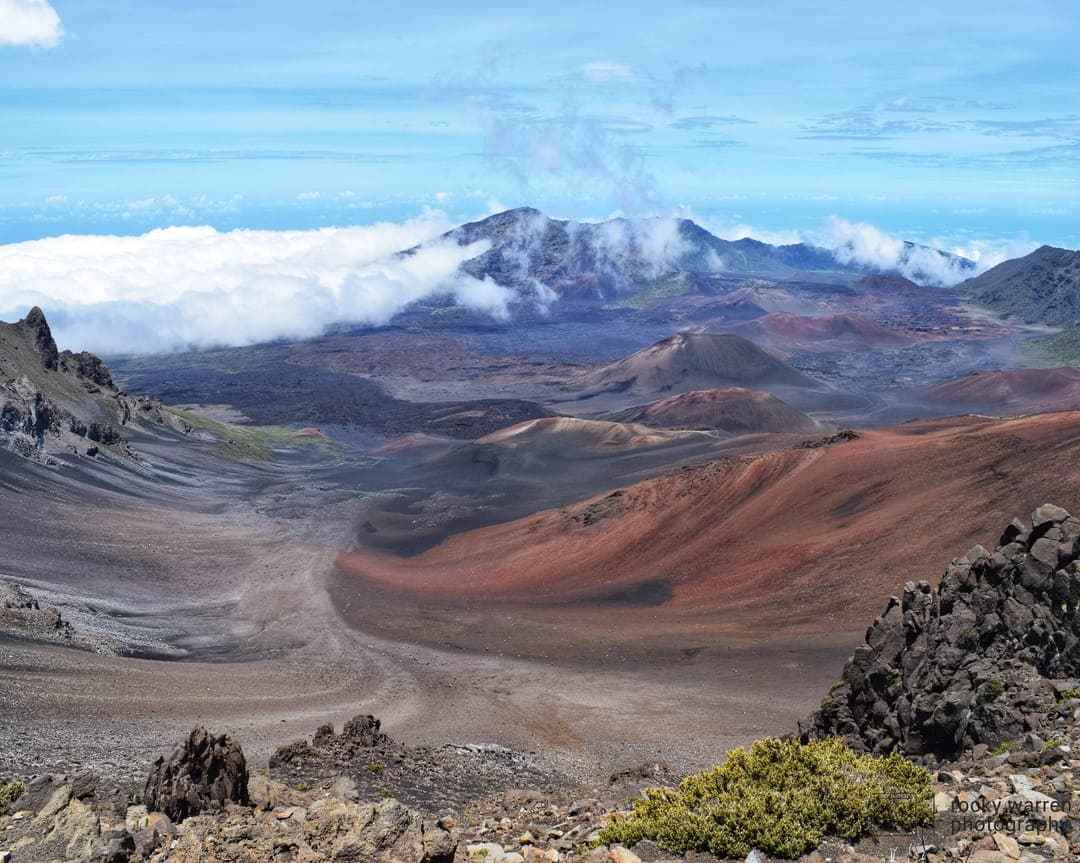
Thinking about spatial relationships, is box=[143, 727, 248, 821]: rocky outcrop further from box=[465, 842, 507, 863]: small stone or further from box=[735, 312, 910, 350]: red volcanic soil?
box=[735, 312, 910, 350]: red volcanic soil

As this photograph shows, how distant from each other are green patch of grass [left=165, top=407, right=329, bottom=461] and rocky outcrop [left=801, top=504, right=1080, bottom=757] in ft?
251

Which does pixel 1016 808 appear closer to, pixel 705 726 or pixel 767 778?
pixel 767 778

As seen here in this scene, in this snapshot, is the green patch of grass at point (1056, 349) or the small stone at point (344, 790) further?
the green patch of grass at point (1056, 349)

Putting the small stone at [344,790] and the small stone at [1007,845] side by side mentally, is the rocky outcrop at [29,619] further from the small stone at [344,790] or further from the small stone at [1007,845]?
the small stone at [1007,845]

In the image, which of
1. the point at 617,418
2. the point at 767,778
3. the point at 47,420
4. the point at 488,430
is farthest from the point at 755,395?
the point at 767,778

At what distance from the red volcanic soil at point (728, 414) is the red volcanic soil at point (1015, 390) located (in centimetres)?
2537

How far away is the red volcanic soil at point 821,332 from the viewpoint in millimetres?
174750

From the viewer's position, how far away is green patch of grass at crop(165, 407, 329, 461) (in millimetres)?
90875

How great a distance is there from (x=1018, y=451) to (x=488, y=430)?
72.3m

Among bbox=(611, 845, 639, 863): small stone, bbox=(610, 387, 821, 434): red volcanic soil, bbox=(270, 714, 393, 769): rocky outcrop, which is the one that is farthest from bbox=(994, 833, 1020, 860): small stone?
bbox=(610, 387, 821, 434): red volcanic soil

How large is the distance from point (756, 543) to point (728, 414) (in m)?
60.1

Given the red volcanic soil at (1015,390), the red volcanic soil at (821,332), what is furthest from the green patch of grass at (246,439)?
the red volcanic soil at (821,332)

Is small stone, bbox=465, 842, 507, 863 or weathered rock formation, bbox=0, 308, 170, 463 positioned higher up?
weathered rock formation, bbox=0, 308, 170, 463

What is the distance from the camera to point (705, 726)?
87.4 feet
